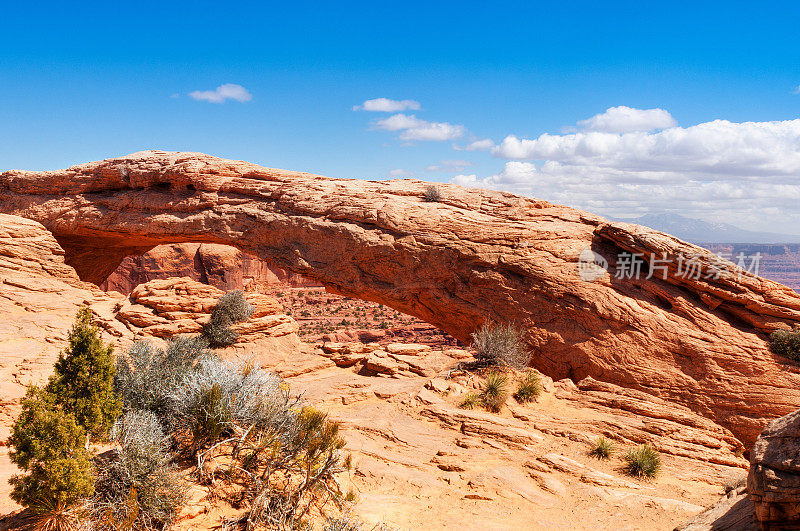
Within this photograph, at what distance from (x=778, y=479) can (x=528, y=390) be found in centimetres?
607

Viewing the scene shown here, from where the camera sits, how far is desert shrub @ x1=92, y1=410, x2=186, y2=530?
15.1ft

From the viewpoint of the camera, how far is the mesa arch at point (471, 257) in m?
10.5

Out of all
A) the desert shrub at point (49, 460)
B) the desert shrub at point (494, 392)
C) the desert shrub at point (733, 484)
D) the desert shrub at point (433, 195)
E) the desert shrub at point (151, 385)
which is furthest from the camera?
the desert shrub at point (433, 195)

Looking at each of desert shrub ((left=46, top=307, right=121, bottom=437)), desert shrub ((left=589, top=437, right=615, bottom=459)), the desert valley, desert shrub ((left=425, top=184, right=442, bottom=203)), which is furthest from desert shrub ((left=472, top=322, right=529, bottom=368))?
desert shrub ((left=46, top=307, right=121, bottom=437))

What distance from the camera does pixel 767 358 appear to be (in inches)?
400

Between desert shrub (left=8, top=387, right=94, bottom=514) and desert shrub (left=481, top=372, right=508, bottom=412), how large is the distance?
726 centimetres

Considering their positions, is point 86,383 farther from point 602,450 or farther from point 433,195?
point 433,195

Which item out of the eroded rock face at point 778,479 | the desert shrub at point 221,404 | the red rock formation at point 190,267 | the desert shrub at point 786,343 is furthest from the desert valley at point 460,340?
the red rock formation at point 190,267

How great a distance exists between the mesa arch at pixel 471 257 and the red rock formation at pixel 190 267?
1650 centimetres

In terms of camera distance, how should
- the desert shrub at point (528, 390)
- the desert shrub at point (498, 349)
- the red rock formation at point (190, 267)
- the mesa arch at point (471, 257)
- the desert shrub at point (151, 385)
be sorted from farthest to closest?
the red rock formation at point (190, 267) → the desert shrub at point (498, 349) → the mesa arch at point (471, 257) → the desert shrub at point (528, 390) → the desert shrub at point (151, 385)

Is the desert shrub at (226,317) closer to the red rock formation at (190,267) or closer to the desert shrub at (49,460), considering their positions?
the desert shrub at (49,460)

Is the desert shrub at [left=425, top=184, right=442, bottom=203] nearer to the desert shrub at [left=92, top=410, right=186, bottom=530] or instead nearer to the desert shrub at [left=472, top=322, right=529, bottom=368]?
the desert shrub at [left=472, top=322, right=529, bottom=368]

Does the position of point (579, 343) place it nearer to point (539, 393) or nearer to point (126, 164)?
point (539, 393)

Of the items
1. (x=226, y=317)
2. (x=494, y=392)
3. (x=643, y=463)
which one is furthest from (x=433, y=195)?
(x=643, y=463)
